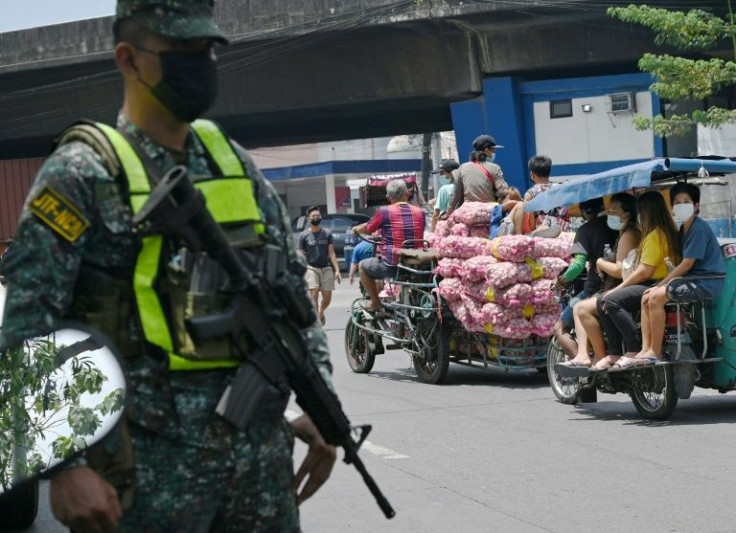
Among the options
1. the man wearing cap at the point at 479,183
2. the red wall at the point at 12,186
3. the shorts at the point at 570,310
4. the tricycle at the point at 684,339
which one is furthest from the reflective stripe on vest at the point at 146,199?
the red wall at the point at 12,186

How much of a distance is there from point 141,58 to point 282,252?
57cm

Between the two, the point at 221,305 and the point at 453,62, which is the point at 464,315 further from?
the point at 453,62

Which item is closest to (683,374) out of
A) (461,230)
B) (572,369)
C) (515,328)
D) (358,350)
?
(572,369)

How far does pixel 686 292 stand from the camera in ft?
33.9

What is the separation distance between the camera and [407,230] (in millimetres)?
14078

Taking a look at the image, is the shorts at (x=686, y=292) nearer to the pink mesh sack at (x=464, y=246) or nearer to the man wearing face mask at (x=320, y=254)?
the pink mesh sack at (x=464, y=246)

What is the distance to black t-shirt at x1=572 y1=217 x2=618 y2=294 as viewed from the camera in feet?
37.5

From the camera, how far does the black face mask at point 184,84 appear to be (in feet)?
10.9

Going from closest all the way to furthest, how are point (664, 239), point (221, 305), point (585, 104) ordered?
point (221, 305) → point (664, 239) → point (585, 104)

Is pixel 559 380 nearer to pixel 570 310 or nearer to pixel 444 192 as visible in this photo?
pixel 570 310

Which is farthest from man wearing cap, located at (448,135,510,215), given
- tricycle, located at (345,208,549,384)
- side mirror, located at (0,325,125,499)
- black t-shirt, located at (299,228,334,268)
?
side mirror, located at (0,325,125,499)

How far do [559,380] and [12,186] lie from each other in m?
28.4

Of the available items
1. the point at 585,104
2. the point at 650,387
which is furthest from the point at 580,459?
the point at 585,104

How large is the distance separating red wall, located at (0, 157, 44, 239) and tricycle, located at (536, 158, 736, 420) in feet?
93.5
